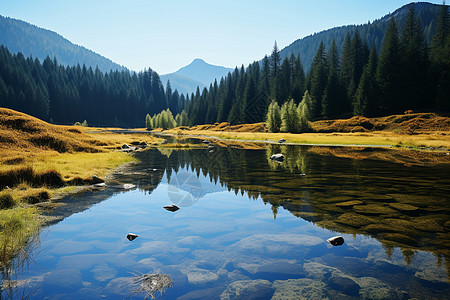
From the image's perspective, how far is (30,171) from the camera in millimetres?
12547

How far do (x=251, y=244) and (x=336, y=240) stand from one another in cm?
234

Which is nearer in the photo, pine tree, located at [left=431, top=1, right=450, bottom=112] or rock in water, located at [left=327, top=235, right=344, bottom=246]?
rock in water, located at [left=327, top=235, right=344, bottom=246]

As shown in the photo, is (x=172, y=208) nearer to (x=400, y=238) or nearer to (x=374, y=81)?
(x=400, y=238)

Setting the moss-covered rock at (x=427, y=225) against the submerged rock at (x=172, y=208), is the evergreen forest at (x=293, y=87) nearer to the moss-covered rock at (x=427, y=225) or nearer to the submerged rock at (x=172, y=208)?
the moss-covered rock at (x=427, y=225)

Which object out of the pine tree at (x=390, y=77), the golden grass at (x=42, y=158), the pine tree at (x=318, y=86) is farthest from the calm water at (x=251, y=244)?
the pine tree at (x=318, y=86)

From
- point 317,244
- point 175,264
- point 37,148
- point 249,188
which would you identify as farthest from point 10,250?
point 37,148

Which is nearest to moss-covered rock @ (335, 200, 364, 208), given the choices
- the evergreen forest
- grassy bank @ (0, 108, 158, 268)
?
grassy bank @ (0, 108, 158, 268)

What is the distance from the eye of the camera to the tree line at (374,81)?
64.2 metres

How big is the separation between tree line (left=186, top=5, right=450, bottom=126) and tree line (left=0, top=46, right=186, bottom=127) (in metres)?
95.4

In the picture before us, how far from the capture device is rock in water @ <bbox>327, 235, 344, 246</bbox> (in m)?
7.26

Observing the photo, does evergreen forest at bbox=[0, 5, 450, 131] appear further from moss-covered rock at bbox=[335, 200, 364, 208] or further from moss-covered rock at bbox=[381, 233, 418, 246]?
moss-covered rock at bbox=[381, 233, 418, 246]

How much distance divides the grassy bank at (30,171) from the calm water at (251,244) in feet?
2.33

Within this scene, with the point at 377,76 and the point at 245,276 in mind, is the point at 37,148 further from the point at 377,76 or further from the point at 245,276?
the point at 377,76

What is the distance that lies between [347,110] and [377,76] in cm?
1172
